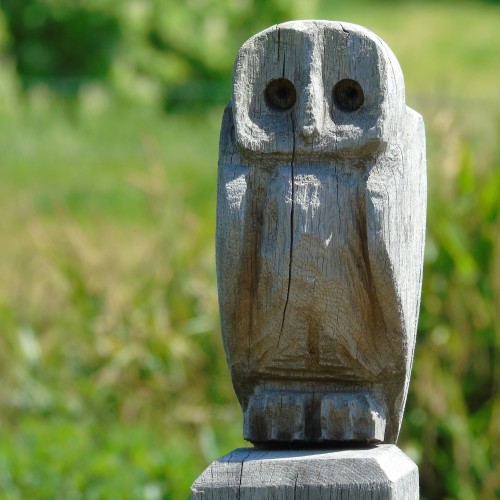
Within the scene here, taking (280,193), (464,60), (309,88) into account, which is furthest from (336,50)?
(464,60)

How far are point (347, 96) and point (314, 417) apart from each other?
0.85 metres

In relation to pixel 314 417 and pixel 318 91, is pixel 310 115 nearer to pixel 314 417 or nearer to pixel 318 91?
pixel 318 91

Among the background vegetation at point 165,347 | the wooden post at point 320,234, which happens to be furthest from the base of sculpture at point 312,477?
the background vegetation at point 165,347

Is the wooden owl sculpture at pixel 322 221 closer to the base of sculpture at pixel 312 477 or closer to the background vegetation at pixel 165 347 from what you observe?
the base of sculpture at pixel 312 477

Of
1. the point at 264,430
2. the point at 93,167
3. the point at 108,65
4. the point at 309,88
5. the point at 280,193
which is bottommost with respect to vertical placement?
the point at 264,430

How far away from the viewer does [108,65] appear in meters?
12.5

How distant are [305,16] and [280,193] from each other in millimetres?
10604

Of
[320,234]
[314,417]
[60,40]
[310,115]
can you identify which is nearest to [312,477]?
[314,417]

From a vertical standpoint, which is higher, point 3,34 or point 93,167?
point 3,34

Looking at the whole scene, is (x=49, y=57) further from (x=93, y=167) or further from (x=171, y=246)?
(x=171, y=246)

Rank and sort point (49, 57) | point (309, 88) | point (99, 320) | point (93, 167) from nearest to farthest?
1. point (309, 88)
2. point (99, 320)
3. point (93, 167)
4. point (49, 57)

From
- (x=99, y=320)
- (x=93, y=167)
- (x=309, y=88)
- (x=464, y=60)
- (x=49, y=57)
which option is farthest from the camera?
(x=464, y=60)

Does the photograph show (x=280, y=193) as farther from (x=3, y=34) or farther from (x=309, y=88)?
(x=3, y=34)

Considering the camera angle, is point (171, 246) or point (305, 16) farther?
point (305, 16)
